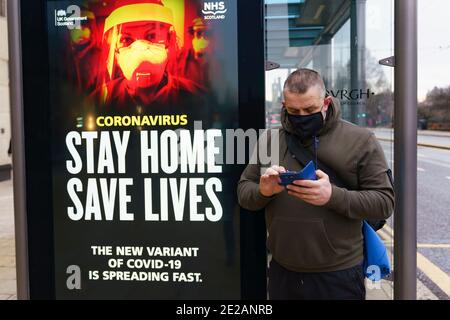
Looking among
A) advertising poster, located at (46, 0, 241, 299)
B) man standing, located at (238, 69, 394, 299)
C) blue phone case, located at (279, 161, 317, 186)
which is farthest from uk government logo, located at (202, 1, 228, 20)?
blue phone case, located at (279, 161, 317, 186)

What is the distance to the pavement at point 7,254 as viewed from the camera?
14.1 ft

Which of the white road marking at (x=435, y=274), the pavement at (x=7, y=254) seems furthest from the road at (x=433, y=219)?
the pavement at (x=7, y=254)

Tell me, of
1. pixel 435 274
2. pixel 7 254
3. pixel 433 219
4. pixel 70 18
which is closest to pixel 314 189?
pixel 70 18

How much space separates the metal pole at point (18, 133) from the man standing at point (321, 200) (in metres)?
1.18

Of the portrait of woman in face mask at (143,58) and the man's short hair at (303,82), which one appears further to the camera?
the portrait of woman in face mask at (143,58)

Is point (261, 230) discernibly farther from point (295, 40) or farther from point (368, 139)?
point (295, 40)

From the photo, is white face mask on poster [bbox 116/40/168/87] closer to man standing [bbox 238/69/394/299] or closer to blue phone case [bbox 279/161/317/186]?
man standing [bbox 238/69/394/299]

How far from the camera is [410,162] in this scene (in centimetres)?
218

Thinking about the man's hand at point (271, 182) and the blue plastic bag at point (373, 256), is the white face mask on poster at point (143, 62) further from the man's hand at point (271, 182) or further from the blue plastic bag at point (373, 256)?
the blue plastic bag at point (373, 256)

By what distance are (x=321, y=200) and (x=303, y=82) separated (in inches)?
18.0

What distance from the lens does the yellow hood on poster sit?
2.28 metres

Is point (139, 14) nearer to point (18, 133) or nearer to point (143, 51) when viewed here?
point (143, 51)

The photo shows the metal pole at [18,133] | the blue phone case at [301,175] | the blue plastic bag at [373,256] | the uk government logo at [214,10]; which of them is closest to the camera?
the blue phone case at [301,175]

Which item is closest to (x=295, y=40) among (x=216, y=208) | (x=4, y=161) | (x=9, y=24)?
(x=216, y=208)
